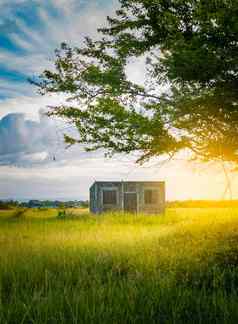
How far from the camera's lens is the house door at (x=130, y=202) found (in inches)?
1346

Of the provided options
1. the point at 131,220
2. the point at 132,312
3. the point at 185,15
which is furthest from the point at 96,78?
the point at 131,220

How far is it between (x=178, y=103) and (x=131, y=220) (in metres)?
13.2

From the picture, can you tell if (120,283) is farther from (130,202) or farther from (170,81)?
(130,202)

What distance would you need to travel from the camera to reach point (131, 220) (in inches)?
907

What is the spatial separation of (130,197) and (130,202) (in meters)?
0.42

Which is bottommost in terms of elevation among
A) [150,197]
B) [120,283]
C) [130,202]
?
[120,283]

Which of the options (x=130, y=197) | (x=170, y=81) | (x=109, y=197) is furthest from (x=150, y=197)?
(x=170, y=81)

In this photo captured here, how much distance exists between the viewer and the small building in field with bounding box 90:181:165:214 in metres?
34.1

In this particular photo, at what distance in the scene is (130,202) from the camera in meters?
34.3

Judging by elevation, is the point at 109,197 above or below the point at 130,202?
above

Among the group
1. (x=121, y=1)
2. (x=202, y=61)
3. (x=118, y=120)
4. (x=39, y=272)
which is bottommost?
(x=39, y=272)

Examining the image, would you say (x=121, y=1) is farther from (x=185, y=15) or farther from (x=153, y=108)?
(x=153, y=108)

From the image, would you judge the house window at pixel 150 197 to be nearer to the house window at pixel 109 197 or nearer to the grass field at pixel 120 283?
the house window at pixel 109 197

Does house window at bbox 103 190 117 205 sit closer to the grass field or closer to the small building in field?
the small building in field
